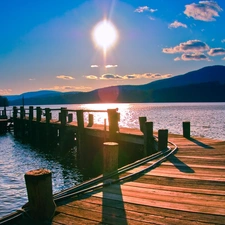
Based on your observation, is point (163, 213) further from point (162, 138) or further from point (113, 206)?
point (162, 138)

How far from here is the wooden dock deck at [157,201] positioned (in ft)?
13.7

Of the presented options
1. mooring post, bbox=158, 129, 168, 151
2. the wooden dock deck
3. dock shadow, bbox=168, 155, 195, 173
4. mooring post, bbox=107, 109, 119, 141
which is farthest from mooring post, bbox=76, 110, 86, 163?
the wooden dock deck

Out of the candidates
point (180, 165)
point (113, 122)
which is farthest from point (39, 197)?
point (113, 122)

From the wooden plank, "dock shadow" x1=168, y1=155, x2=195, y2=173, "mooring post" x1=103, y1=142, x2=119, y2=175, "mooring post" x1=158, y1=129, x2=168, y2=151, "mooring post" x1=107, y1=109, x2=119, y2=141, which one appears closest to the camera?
the wooden plank

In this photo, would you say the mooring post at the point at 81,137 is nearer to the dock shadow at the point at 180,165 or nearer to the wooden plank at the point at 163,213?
the dock shadow at the point at 180,165

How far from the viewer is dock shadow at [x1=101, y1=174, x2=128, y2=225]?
4172 millimetres

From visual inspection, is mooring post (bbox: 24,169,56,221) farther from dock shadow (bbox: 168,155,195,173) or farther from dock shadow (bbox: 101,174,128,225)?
dock shadow (bbox: 168,155,195,173)

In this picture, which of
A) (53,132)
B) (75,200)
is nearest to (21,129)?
(53,132)

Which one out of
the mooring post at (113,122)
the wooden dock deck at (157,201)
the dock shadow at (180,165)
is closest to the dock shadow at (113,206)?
the wooden dock deck at (157,201)

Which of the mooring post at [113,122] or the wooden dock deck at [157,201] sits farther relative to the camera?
the mooring post at [113,122]

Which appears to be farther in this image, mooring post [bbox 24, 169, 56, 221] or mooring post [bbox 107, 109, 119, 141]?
mooring post [bbox 107, 109, 119, 141]

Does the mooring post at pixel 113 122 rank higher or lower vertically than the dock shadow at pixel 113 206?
higher

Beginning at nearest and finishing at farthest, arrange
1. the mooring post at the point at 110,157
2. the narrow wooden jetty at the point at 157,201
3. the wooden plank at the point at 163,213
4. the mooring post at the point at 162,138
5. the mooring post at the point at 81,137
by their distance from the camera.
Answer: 1. the wooden plank at the point at 163,213
2. the narrow wooden jetty at the point at 157,201
3. the mooring post at the point at 110,157
4. the mooring post at the point at 162,138
5. the mooring post at the point at 81,137

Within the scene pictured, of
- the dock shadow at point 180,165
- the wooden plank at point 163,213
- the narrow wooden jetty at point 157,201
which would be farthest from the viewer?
the dock shadow at point 180,165
